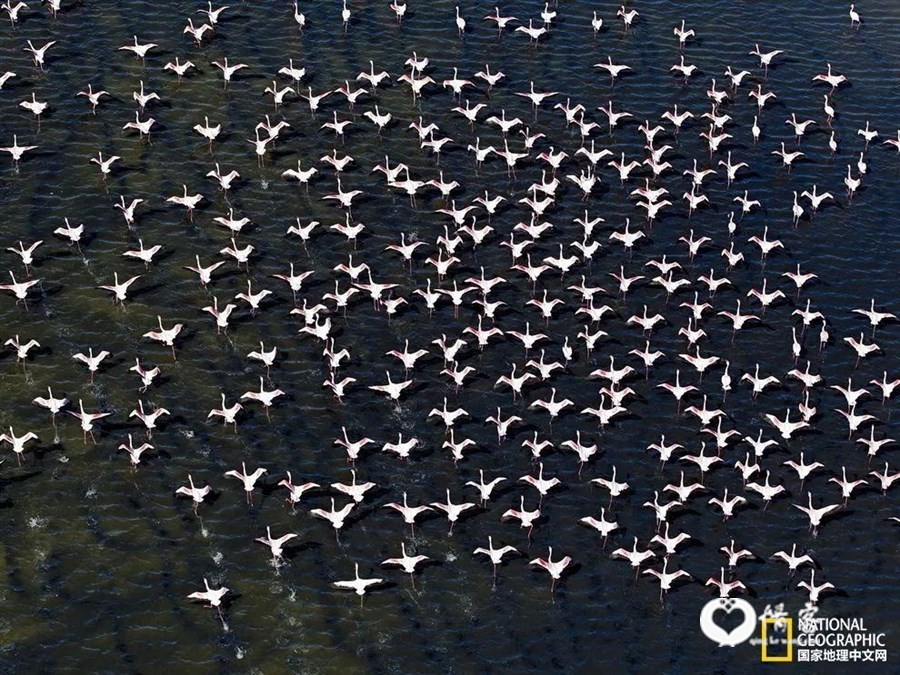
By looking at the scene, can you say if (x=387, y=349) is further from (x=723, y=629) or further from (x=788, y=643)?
(x=788, y=643)

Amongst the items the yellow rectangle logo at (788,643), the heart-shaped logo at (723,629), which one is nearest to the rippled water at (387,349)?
the heart-shaped logo at (723,629)

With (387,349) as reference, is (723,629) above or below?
below

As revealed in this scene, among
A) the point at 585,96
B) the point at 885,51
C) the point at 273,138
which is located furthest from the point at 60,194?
the point at 885,51

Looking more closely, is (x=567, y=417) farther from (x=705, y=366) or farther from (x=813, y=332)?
(x=813, y=332)

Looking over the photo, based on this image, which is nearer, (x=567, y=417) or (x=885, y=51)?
(x=567, y=417)

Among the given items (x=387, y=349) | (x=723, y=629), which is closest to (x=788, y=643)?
(x=723, y=629)

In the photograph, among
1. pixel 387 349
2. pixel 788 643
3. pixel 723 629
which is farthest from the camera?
pixel 387 349
